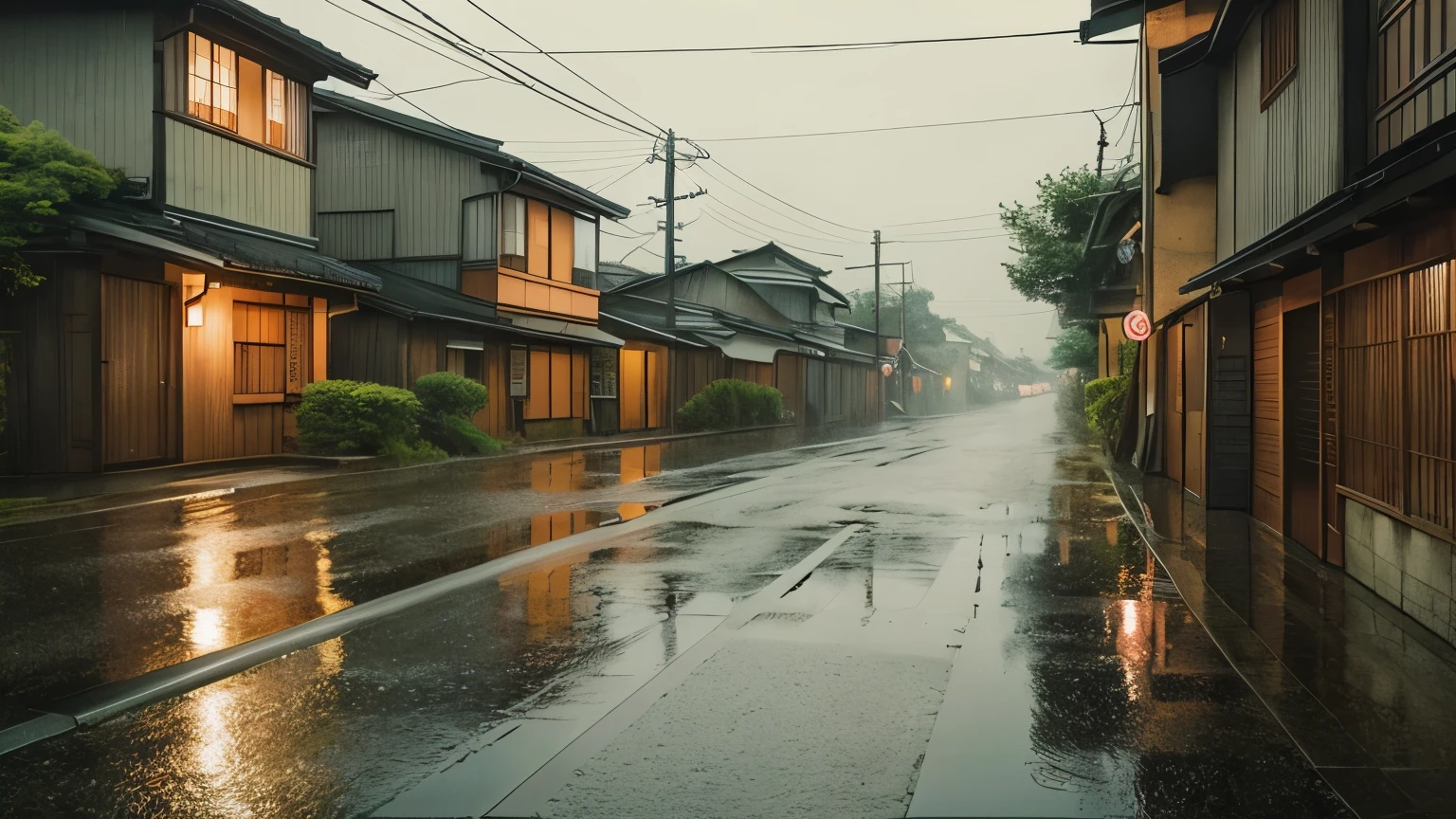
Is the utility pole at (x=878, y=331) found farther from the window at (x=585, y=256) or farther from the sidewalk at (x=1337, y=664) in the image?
the sidewalk at (x=1337, y=664)

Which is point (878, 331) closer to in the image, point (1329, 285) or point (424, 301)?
point (424, 301)

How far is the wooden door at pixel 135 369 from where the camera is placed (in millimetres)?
15961

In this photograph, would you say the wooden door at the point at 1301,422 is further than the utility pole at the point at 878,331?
No

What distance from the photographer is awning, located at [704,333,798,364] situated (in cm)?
4359

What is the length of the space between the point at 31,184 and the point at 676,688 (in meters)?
14.1

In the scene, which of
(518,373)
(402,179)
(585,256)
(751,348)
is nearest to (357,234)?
(402,179)

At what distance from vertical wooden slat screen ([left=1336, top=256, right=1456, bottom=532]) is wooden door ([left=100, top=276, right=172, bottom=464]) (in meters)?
16.2

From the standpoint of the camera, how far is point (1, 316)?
50.6ft

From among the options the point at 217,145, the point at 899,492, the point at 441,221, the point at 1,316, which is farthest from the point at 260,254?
the point at 899,492

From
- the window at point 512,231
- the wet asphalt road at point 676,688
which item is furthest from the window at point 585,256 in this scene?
the wet asphalt road at point 676,688

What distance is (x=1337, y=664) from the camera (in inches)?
243

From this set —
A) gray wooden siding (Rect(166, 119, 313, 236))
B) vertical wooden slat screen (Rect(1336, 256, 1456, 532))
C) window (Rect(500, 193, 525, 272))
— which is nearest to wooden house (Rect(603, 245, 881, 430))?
window (Rect(500, 193, 525, 272))

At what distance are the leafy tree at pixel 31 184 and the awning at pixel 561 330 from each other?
11.3m

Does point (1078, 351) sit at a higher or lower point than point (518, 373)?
higher
